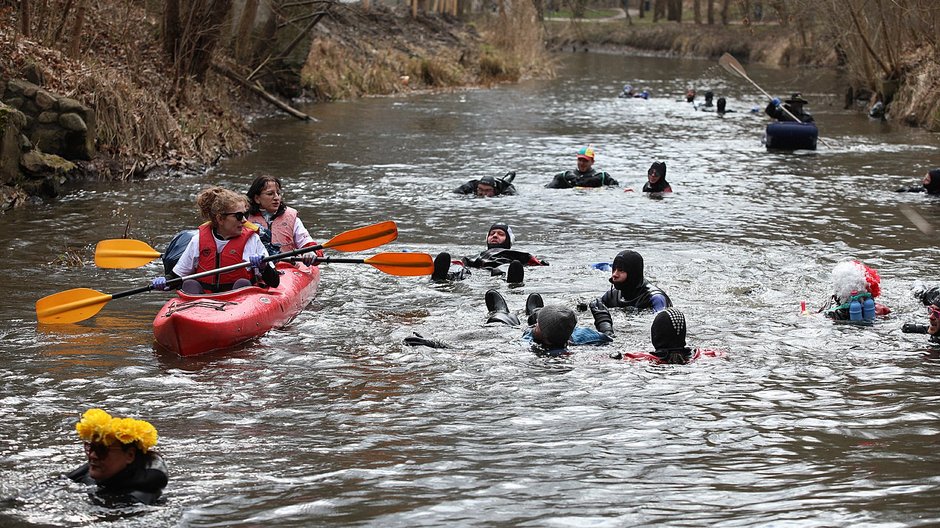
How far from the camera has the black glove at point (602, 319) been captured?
27.9 feet

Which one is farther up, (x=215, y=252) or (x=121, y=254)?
(x=215, y=252)

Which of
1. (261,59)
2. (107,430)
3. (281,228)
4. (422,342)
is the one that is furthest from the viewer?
(261,59)

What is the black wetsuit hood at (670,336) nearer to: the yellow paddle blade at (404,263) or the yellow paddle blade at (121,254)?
the yellow paddle blade at (404,263)

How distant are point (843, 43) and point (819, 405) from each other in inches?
850

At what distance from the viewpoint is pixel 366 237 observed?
31.8 feet

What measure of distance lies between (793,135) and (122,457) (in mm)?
16815

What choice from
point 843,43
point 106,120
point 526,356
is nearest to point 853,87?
point 843,43

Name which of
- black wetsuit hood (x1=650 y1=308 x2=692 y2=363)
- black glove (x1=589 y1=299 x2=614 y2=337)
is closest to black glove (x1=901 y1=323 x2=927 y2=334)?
black wetsuit hood (x1=650 y1=308 x2=692 y2=363)

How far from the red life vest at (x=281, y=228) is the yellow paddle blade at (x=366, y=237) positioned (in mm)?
607

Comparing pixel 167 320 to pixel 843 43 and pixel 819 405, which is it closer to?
pixel 819 405

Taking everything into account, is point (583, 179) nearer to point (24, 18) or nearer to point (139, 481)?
point (24, 18)

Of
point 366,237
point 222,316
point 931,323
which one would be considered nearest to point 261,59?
point 366,237

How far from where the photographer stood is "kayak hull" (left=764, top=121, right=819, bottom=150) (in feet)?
65.7

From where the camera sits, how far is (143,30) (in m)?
20.4
